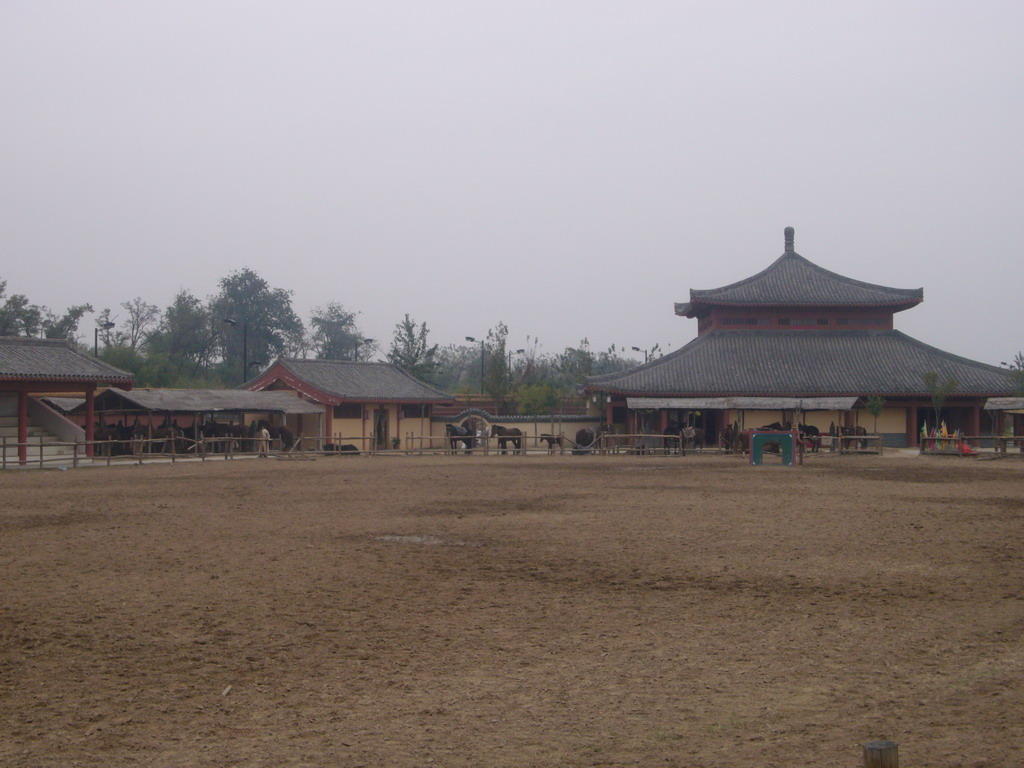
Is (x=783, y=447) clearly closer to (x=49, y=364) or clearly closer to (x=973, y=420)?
(x=973, y=420)

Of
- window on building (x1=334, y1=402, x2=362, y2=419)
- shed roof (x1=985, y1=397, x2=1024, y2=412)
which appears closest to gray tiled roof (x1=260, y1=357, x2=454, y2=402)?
window on building (x1=334, y1=402, x2=362, y2=419)

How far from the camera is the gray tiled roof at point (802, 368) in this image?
149 ft

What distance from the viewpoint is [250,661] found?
23.0ft

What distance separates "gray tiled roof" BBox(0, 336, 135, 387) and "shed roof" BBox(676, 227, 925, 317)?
27255mm

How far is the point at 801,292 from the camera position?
167ft

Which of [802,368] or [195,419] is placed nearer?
[195,419]

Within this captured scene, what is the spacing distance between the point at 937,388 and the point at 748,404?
28.9 ft

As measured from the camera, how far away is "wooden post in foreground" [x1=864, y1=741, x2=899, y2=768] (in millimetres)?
3307

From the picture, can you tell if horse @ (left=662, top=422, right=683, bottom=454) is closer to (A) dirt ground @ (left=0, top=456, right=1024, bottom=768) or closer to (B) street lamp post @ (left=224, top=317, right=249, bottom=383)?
(B) street lamp post @ (left=224, top=317, right=249, bottom=383)

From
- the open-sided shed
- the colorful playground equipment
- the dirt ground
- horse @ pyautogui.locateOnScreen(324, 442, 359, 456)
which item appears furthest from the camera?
horse @ pyautogui.locateOnScreen(324, 442, 359, 456)

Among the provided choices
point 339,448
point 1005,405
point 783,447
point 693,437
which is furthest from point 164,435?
point 1005,405

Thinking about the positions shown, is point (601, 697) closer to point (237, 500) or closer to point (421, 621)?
point (421, 621)

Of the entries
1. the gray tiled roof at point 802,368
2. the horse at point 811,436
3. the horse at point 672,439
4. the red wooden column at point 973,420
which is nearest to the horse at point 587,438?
the gray tiled roof at point 802,368

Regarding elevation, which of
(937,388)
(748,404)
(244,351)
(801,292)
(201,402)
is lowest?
(201,402)
